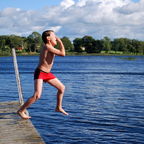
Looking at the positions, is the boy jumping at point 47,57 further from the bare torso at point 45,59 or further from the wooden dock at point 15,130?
the wooden dock at point 15,130

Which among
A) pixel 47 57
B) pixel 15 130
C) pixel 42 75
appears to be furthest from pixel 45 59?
pixel 15 130

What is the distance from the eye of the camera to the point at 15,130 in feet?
32.7

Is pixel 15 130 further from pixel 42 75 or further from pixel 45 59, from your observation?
pixel 45 59

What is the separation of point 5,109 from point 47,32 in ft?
21.2

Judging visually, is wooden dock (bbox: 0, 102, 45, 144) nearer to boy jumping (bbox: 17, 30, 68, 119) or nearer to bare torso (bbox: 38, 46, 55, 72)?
boy jumping (bbox: 17, 30, 68, 119)

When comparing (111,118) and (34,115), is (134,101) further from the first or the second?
(34,115)

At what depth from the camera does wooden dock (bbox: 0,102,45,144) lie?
889 centimetres

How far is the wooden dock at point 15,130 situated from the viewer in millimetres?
8891

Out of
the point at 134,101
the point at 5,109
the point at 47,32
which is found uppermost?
the point at 47,32

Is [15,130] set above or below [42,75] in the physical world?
below

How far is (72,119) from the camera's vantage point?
1666 centimetres

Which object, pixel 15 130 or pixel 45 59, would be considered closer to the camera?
pixel 45 59

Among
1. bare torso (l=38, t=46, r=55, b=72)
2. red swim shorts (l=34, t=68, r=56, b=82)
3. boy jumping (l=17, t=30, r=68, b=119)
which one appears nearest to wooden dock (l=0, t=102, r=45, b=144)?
boy jumping (l=17, t=30, r=68, b=119)

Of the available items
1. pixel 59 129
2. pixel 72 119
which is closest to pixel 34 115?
pixel 72 119
